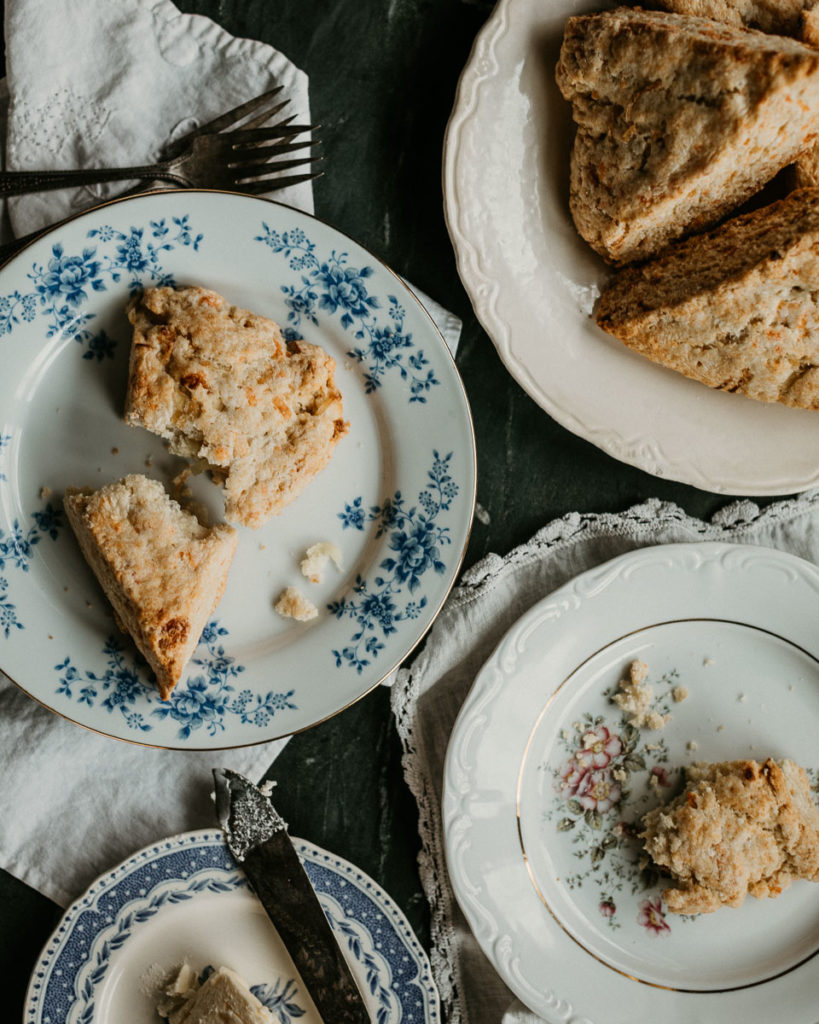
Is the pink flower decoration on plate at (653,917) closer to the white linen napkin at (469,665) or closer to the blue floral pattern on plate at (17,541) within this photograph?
the white linen napkin at (469,665)

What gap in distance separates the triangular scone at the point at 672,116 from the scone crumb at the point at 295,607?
1.38 metres

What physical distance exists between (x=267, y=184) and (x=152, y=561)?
3.81 ft

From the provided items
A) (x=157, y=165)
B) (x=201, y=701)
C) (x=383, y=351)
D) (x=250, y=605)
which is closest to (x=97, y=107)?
(x=157, y=165)

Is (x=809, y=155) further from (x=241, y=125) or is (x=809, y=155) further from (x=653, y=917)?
(x=653, y=917)

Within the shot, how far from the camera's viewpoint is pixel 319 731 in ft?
8.55

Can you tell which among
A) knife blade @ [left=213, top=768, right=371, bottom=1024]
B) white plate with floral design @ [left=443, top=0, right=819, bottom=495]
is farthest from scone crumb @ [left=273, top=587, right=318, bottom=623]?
white plate with floral design @ [left=443, top=0, right=819, bottom=495]

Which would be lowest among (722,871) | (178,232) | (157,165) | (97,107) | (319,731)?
(722,871)

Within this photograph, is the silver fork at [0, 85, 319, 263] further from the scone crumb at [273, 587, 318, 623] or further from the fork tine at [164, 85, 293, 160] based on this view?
the scone crumb at [273, 587, 318, 623]

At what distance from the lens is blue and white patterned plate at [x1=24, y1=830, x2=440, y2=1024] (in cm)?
239

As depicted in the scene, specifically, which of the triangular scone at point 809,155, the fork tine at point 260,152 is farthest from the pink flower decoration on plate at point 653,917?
the fork tine at point 260,152

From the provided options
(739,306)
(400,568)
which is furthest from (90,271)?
(739,306)

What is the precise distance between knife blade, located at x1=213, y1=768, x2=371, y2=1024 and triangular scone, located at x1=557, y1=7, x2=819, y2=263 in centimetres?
198

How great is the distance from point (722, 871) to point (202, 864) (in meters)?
1.59

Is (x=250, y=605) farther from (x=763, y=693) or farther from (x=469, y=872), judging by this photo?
(x=763, y=693)
